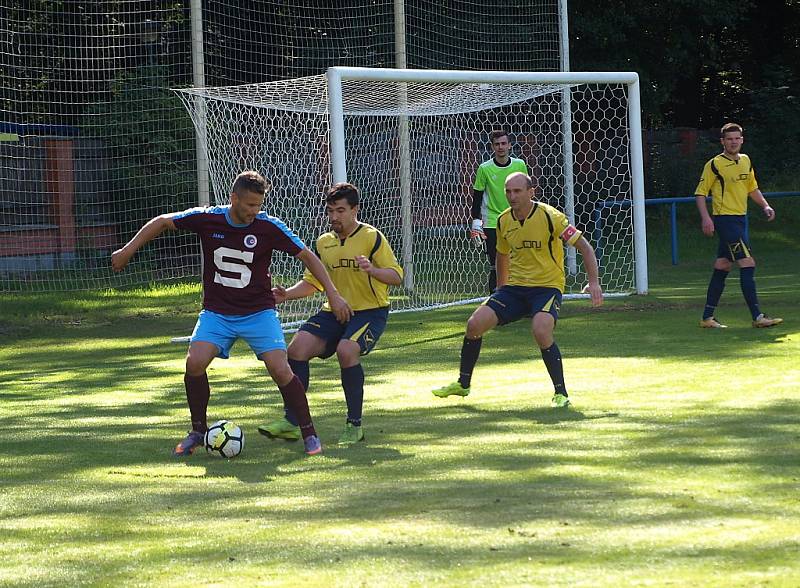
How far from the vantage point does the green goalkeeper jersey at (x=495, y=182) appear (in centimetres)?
1408

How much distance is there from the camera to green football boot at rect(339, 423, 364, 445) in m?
7.62

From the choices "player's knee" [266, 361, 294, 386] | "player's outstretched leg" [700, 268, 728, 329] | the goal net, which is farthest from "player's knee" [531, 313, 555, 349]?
the goal net

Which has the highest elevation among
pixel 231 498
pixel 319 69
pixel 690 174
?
pixel 319 69

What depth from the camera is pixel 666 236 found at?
86.9ft

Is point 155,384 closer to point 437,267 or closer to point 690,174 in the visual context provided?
point 437,267

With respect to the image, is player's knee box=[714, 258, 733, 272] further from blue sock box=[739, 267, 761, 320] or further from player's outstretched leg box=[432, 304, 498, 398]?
player's outstretched leg box=[432, 304, 498, 398]

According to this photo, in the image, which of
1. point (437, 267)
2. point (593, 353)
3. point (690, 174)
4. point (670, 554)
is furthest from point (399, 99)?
point (690, 174)

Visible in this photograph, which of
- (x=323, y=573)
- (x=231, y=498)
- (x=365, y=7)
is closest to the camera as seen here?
(x=323, y=573)

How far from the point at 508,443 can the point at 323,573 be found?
2725 mm

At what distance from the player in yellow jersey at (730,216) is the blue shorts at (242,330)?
19.7 ft

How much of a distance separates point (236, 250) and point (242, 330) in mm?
435

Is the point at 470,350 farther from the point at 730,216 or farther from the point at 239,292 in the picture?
the point at 730,216

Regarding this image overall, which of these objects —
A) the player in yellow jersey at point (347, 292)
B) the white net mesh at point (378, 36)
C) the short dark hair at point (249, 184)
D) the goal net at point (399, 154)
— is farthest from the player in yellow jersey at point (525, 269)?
the white net mesh at point (378, 36)

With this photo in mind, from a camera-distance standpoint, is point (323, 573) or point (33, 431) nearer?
point (323, 573)
